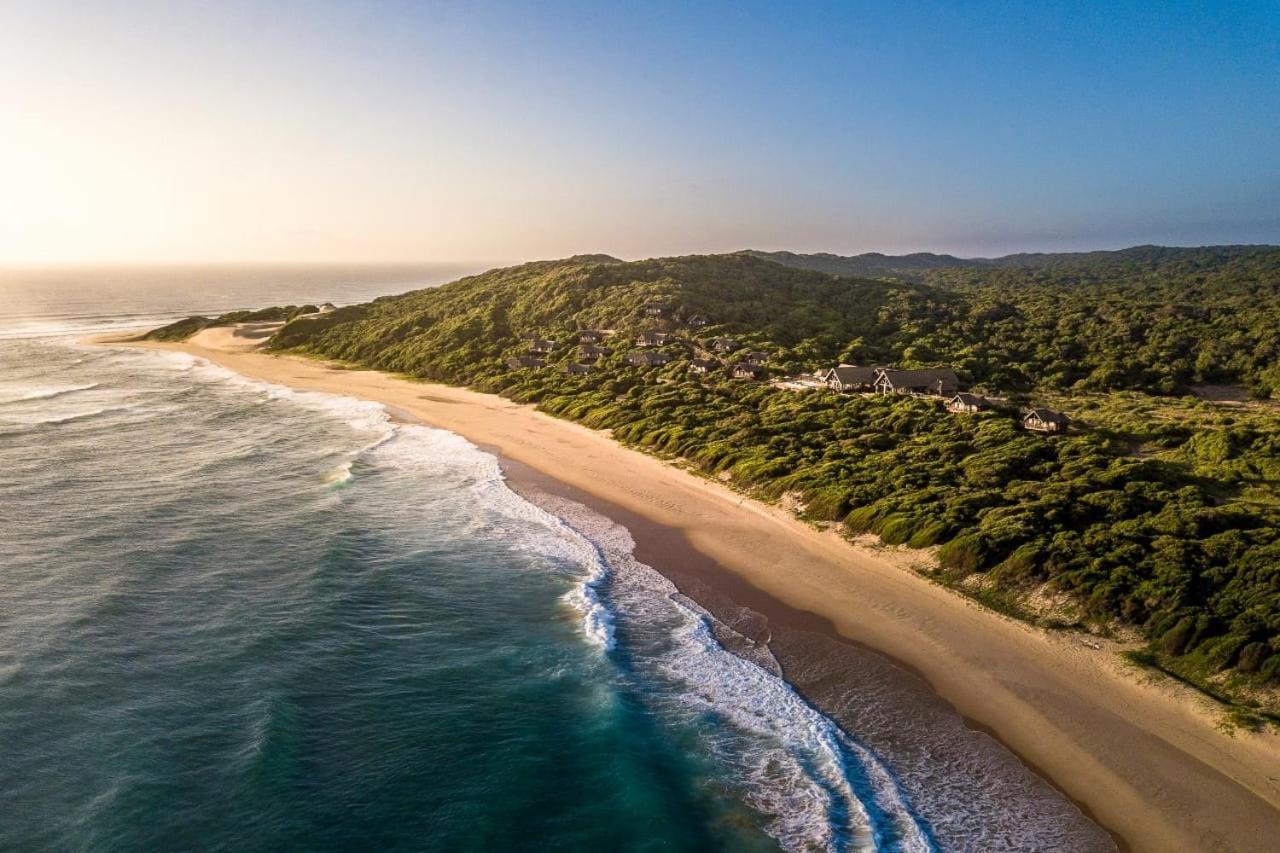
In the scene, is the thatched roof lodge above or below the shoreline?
above

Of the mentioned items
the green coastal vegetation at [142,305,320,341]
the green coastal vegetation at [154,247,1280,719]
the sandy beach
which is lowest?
the sandy beach

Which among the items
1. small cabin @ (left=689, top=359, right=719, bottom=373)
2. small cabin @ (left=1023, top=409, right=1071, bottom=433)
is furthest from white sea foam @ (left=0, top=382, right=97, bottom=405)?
small cabin @ (left=1023, top=409, right=1071, bottom=433)

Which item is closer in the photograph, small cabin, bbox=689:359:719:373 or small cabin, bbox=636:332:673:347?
small cabin, bbox=689:359:719:373

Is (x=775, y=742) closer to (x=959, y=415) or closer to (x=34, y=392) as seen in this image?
(x=959, y=415)

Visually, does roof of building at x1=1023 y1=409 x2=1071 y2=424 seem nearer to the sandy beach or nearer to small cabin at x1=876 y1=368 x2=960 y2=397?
small cabin at x1=876 y1=368 x2=960 y2=397

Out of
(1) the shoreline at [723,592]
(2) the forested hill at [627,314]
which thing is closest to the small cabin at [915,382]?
(2) the forested hill at [627,314]

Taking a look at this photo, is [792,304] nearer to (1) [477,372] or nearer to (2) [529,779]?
(1) [477,372]

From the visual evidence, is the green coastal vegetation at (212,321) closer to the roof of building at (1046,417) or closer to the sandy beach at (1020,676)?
the sandy beach at (1020,676)
